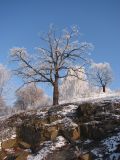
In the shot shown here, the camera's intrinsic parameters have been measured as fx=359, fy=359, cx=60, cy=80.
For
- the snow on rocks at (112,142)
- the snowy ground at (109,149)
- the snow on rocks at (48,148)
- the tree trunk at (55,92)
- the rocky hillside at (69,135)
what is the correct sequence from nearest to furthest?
the snowy ground at (109,149), the snow on rocks at (112,142), the rocky hillside at (69,135), the snow on rocks at (48,148), the tree trunk at (55,92)

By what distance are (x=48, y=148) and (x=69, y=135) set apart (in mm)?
1710

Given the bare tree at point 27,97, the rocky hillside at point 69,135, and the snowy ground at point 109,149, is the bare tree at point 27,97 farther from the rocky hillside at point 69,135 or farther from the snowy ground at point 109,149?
the snowy ground at point 109,149

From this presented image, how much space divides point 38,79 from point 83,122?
15841 millimetres

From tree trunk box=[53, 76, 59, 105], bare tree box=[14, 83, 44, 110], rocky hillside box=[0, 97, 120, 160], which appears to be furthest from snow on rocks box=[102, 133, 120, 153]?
bare tree box=[14, 83, 44, 110]

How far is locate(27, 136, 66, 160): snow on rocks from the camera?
21.0 m

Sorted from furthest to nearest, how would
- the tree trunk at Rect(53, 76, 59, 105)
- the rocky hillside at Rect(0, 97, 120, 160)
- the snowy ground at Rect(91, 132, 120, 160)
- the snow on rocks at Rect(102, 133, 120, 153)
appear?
the tree trunk at Rect(53, 76, 59, 105), the rocky hillside at Rect(0, 97, 120, 160), the snow on rocks at Rect(102, 133, 120, 153), the snowy ground at Rect(91, 132, 120, 160)

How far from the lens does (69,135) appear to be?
22.4 meters

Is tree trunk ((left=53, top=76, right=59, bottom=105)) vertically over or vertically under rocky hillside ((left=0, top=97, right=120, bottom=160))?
over

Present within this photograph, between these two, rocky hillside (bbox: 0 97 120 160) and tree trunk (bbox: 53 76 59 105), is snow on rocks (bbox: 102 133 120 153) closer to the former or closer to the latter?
rocky hillside (bbox: 0 97 120 160)

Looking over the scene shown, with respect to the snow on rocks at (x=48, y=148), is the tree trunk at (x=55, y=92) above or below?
above

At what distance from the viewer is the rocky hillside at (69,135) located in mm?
19541

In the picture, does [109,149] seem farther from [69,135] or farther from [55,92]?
[55,92]

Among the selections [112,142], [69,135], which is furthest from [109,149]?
[69,135]

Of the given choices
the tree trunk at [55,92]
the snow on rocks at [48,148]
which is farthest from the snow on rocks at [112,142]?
the tree trunk at [55,92]
